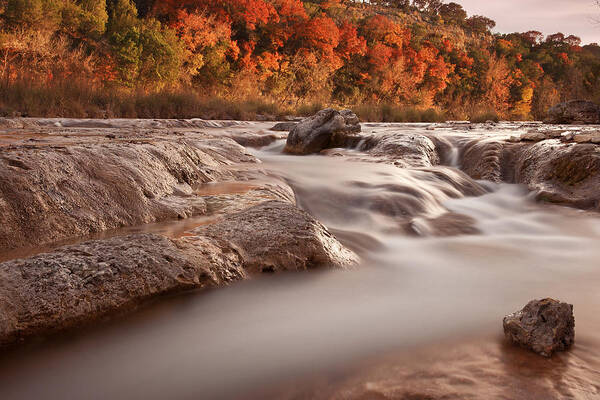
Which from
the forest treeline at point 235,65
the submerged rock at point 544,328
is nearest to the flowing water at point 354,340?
the submerged rock at point 544,328

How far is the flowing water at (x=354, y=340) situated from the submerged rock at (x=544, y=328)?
0.15ft

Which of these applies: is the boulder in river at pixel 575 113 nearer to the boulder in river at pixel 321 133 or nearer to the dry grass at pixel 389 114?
the dry grass at pixel 389 114

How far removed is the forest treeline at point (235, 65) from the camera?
1218 cm

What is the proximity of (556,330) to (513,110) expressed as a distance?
42485 mm

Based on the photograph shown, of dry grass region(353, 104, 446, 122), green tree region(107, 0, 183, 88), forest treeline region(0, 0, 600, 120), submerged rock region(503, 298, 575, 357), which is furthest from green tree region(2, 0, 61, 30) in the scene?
submerged rock region(503, 298, 575, 357)

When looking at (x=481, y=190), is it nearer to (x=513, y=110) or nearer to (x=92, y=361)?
(x=92, y=361)

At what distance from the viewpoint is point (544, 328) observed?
4.83 ft

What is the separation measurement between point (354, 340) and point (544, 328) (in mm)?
663

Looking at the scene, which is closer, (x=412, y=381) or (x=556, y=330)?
(x=412, y=381)

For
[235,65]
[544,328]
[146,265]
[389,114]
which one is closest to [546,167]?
[544,328]

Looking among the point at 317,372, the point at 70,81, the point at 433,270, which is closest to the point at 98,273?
the point at 317,372

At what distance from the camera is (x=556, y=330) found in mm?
1470

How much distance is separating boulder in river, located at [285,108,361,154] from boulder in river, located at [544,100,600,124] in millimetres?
7878

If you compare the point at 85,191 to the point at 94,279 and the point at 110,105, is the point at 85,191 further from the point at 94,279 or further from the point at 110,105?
the point at 110,105
